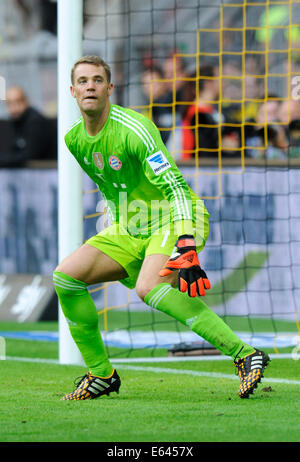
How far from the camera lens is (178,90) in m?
10.7

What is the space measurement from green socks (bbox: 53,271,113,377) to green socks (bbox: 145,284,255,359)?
1.61 ft

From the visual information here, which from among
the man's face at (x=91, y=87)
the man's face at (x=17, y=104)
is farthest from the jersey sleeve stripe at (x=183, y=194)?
the man's face at (x=17, y=104)

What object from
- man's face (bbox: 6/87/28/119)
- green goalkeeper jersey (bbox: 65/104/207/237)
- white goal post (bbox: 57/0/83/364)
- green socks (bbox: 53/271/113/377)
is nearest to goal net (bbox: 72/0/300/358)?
man's face (bbox: 6/87/28/119)

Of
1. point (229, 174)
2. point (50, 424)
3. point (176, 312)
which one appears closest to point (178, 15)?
point (229, 174)

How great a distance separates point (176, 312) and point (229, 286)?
15.7 feet

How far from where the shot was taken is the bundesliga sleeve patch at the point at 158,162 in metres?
4.93

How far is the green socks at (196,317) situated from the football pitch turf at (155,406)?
302 millimetres

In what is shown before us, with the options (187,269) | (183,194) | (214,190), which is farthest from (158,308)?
(214,190)

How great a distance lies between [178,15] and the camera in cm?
1358

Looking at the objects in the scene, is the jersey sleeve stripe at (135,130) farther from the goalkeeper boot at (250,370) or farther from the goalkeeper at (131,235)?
the goalkeeper boot at (250,370)

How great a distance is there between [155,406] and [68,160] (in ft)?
8.15

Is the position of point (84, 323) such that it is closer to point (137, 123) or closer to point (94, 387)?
point (94, 387)

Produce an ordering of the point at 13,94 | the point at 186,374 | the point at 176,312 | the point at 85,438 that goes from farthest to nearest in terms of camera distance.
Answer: the point at 13,94 < the point at 186,374 < the point at 176,312 < the point at 85,438
